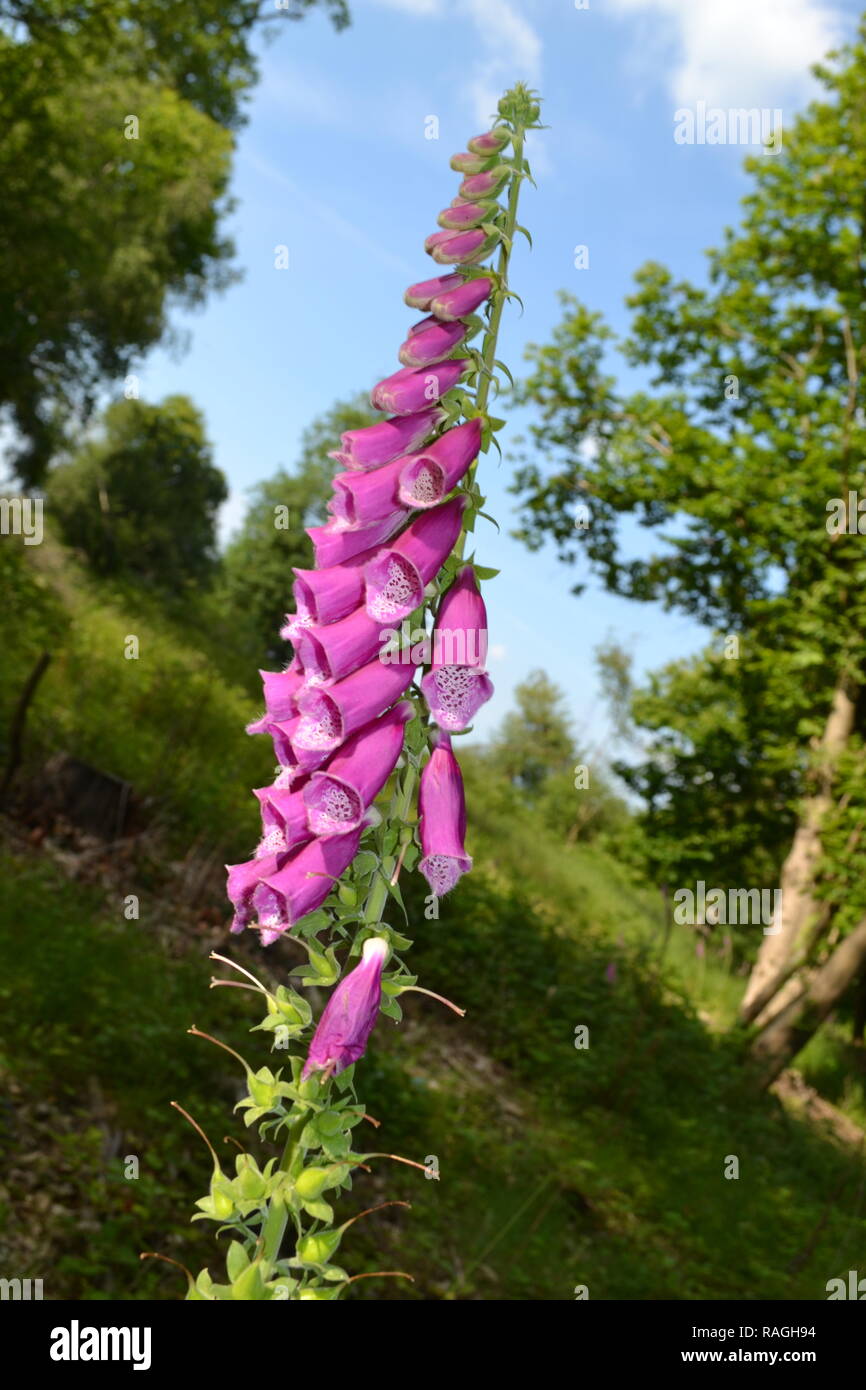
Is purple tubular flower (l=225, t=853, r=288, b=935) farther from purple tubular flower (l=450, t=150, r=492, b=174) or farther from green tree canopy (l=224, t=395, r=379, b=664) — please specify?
green tree canopy (l=224, t=395, r=379, b=664)

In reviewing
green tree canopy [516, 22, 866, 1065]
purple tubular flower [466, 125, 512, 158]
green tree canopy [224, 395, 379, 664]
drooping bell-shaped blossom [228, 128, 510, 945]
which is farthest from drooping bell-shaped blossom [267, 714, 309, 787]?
green tree canopy [224, 395, 379, 664]

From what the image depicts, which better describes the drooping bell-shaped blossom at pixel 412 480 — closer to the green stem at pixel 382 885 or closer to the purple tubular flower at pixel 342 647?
the purple tubular flower at pixel 342 647

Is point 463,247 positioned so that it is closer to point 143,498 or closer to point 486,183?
point 486,183

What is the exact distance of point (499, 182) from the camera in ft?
4.77

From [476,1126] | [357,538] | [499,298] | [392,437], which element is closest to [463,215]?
[499,298]

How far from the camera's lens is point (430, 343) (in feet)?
4.62

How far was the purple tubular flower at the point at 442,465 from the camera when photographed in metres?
1.36

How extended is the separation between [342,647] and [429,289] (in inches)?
20.2

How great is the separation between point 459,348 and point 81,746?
10366 mm

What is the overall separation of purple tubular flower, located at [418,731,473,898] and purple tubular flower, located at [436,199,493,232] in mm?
693

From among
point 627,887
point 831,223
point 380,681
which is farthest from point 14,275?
point 380,681

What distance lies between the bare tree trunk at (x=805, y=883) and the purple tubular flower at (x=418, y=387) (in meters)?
14.3

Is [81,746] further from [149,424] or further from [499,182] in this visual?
[149,424]

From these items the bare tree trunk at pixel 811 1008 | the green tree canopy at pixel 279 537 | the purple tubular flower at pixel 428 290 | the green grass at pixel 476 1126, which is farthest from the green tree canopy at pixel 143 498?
the purple tubular flower at pixel 428 290
